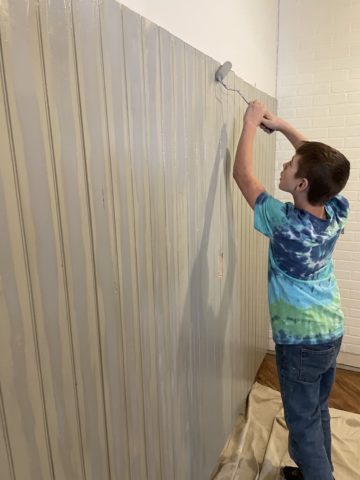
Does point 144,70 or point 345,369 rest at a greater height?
point 144,70

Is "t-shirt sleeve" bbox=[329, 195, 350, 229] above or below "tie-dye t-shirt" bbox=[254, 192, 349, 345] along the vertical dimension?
above

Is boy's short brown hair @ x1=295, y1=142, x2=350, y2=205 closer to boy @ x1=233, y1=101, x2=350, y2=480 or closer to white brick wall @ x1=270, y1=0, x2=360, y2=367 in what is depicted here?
boy @ x1=233, y1=101, x2=350, y2=480

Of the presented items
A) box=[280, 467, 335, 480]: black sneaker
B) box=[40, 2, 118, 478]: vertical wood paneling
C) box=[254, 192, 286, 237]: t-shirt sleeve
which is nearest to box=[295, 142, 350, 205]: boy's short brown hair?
box=[254, 192, 286, 237]: t-shirt sleeve

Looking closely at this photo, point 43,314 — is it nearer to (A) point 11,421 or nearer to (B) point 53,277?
(B) point 53,277

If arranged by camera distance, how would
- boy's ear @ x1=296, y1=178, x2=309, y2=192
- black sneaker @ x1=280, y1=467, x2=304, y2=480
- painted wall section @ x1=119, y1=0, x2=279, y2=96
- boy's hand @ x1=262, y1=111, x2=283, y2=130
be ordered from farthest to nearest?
black sneaker @ x1=280, y1=467, x2=304, y2=480, boy's hand @ x1=262, y1=111, x2=283, y2=130, boy's ear @ x1=296, y1=178, x2=309, y2=192, painted wall section @ x1=119, y1=0, x2=279, y2=96

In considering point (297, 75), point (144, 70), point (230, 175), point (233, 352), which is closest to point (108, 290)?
point (144, 70)

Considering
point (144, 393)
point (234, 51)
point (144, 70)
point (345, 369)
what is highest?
point (234, 51)

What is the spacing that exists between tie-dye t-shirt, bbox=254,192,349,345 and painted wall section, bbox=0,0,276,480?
27 centimetres

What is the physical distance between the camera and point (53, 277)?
753 mm

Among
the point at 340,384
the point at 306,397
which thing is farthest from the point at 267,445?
the point at 340,384

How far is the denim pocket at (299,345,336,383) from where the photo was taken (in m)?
1.48

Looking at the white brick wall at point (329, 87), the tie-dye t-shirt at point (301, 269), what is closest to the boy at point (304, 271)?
the tie-dye t-shirt at point (301, 269)

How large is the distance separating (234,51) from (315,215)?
100 cm

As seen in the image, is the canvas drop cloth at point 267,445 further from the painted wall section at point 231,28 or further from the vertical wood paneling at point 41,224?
the painted wall section at point 231,28
